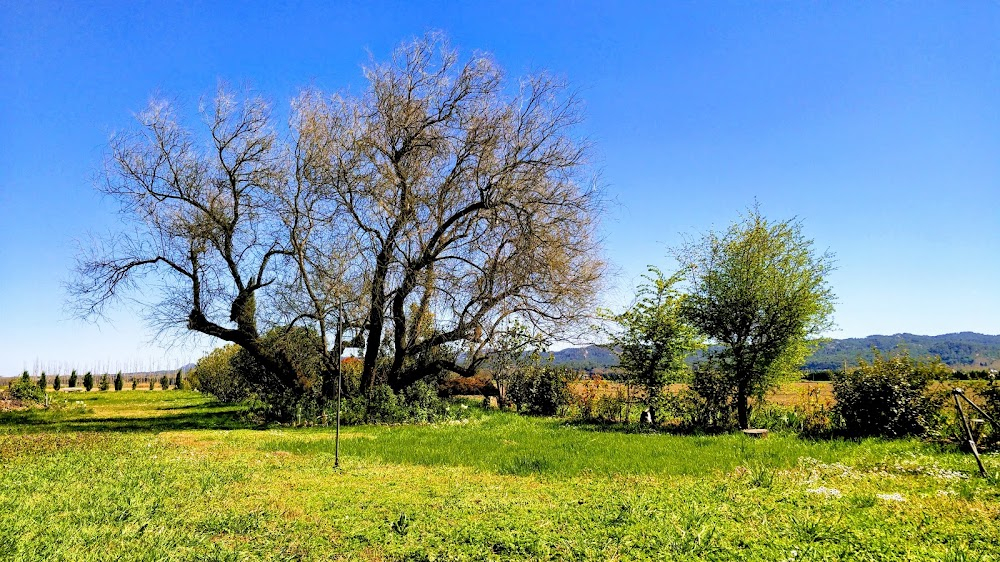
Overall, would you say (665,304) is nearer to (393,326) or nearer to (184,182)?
(393,326)

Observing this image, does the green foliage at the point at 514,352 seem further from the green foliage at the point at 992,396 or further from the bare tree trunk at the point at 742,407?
the green foliage at the point at 992,396

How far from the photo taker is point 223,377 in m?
30.8

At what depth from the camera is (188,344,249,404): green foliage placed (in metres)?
27.9

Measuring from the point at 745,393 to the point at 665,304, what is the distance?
10.4 ft

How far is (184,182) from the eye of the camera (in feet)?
58.4

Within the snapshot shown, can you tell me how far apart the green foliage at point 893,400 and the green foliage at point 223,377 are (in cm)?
2350

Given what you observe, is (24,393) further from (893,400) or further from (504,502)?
(893,400)

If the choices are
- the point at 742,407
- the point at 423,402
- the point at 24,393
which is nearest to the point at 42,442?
the point at 423,402

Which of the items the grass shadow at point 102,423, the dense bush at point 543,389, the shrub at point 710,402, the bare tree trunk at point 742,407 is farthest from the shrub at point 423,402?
the bare tree trunk at point 742,407

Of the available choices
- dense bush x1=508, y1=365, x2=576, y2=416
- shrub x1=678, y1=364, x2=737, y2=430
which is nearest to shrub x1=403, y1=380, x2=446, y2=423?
dense bush x1=508, y1=365, x2=576, y2=416

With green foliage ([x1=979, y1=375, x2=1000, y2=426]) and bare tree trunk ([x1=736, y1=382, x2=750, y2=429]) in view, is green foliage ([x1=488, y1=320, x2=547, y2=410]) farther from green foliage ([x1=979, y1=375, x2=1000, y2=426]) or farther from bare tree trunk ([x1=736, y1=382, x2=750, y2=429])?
green foliage ([x1=979, y1=375, x2=1000, y2=426])

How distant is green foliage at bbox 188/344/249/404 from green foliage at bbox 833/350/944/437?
2350 centimetres

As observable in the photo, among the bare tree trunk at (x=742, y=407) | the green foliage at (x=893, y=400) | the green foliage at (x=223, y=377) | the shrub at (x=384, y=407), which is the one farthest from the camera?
the green foliage at (x=223, y=377)

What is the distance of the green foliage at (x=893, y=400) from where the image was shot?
1186cm
